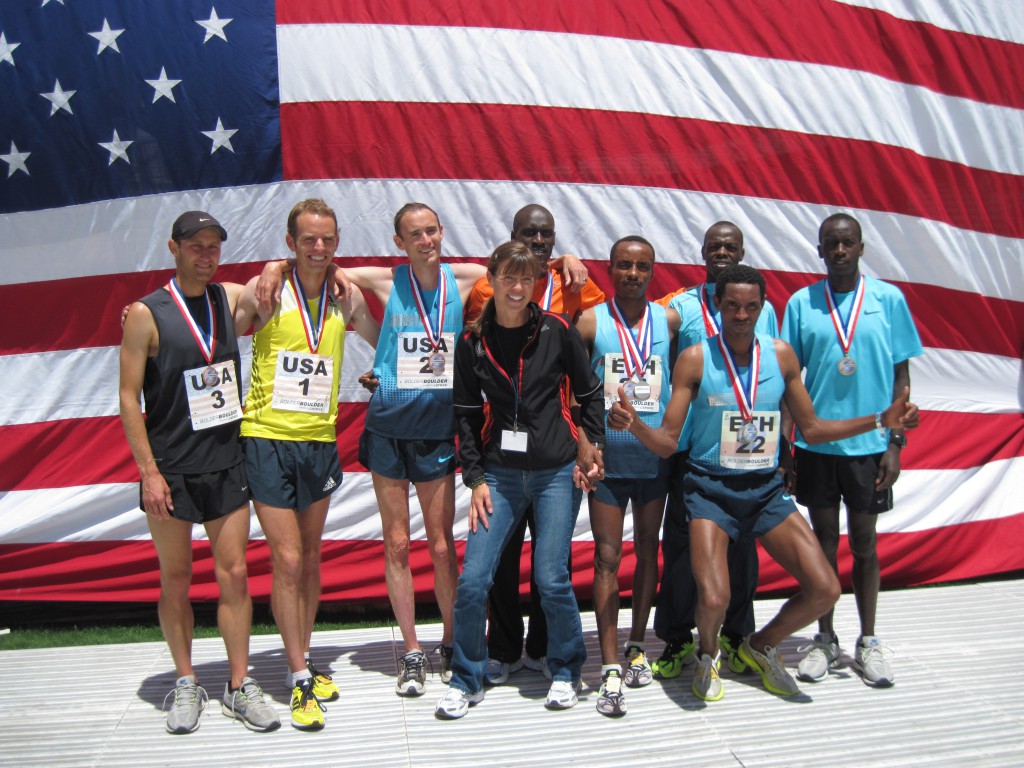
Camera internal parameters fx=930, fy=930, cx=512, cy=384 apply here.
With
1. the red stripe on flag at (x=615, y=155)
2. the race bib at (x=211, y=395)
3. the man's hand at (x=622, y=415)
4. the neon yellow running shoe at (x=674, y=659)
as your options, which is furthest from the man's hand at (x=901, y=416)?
the race bib at (x=211, y=395)

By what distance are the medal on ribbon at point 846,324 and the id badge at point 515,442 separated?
131cm

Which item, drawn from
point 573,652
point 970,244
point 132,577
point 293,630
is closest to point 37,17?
point 132,577

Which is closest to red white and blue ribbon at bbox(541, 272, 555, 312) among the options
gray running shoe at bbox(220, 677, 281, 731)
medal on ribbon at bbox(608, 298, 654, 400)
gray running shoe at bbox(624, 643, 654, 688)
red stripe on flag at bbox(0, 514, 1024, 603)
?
medal on ribbon at bbox(608, 298, 654, 400)

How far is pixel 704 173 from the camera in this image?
466 cm

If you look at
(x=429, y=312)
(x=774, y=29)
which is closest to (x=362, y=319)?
Result: (x=429, y=312)

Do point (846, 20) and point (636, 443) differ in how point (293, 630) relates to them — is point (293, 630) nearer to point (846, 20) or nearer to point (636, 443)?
point (636, 443)

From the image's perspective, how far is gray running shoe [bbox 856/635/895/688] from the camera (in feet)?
11.5

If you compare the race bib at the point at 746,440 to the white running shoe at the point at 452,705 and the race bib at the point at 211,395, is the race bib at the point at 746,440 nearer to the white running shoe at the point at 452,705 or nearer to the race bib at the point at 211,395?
the white running shoe at the point at 452,705

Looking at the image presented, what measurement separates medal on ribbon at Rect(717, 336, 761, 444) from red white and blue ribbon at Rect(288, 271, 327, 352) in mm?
1460

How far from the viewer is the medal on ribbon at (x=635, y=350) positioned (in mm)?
3365

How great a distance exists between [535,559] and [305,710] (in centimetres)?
95

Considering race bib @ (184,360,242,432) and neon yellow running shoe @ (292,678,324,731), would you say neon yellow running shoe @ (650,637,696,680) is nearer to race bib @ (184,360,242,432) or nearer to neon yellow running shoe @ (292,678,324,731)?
neon yellow running shoe @ (292,678,324,731)

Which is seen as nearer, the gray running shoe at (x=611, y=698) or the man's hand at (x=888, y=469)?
the gray running shoe at (x=611, y=698)

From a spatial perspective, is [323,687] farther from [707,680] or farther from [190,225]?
[190,225]
